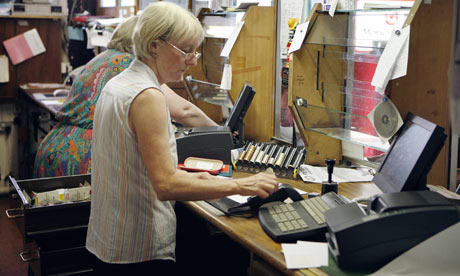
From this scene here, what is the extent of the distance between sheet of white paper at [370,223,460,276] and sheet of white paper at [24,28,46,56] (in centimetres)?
452

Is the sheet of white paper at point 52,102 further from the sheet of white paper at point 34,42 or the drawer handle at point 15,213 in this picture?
the drawer handle at point 15,213

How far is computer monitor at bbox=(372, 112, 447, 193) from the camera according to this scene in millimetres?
1616

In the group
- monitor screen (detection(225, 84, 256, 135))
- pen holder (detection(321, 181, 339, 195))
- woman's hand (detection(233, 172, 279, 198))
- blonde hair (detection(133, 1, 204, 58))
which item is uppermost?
blonde hair (detection(133, 1, 204, 58))

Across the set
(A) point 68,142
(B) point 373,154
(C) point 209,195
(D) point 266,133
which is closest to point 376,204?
(C) point 209,195

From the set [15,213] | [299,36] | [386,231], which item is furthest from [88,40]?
[386,231]

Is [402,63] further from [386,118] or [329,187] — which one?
[329,187]

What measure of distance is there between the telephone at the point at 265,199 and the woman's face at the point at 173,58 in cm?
50

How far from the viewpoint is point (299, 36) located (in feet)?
8.12

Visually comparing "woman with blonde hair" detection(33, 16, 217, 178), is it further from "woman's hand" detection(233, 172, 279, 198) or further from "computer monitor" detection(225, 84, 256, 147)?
"woman's hand" detection(233, 172, 279, 198)

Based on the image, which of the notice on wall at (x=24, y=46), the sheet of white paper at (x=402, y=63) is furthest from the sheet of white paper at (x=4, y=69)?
the sheet of white paper at (x=402, y=63)

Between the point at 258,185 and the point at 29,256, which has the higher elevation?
the point at 258,185

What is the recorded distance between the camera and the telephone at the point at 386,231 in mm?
1436

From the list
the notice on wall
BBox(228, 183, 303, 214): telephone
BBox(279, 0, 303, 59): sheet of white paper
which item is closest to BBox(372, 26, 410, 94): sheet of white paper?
BBox(228, 183, 303, 214): telephone

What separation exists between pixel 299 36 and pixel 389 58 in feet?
1.86
